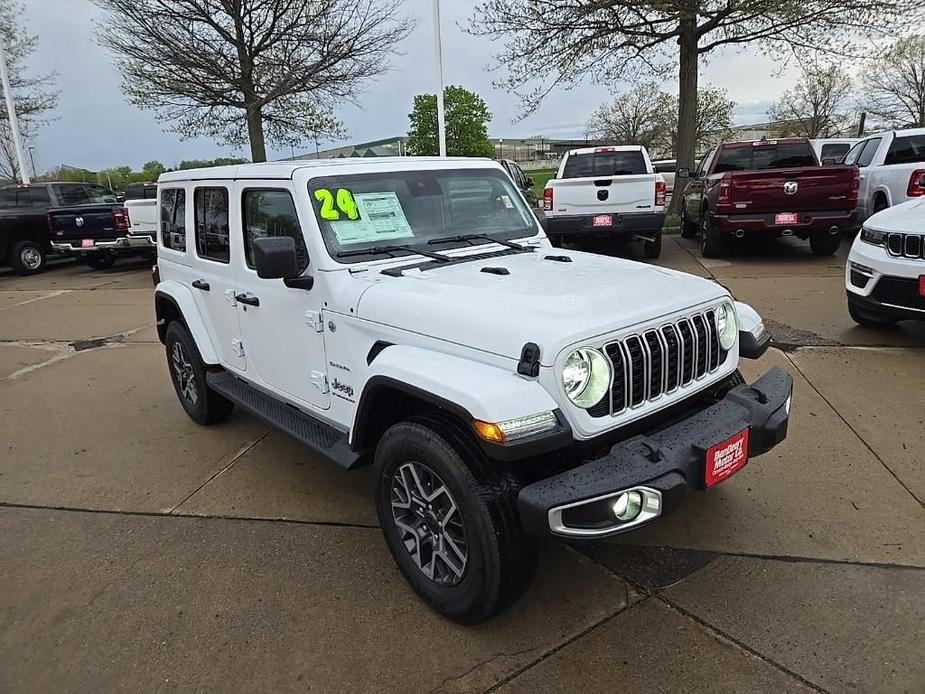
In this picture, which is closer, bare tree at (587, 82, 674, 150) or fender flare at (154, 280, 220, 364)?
fender flare at (154, 280, 220, 364)

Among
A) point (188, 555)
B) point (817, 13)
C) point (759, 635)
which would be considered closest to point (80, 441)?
point (188, 555)

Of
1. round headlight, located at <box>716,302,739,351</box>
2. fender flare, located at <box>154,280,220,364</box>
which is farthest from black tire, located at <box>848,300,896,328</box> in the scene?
fender flare, located at <box>154,280,220,364</box>

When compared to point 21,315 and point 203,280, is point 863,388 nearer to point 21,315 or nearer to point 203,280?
point 203,280

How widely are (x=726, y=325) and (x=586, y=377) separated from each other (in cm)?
99

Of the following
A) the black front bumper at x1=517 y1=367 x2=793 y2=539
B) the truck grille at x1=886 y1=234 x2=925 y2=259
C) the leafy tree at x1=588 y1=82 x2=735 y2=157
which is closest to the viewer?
the black front bumper at x1=517 y1=367 x2=793 y2=539

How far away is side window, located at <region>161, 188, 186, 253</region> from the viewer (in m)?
4.54

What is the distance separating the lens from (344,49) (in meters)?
16.6

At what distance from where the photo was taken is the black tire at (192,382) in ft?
15.0

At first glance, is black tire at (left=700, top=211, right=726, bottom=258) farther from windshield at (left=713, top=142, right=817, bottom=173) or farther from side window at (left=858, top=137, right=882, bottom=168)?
side window at (left=858, top=137, right=882, bottom=168)

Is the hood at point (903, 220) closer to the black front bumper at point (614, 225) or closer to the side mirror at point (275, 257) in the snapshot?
the black front bumper at point (614, 225)

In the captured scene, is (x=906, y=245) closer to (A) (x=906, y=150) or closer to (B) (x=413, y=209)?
(B) (x=413, y=209)

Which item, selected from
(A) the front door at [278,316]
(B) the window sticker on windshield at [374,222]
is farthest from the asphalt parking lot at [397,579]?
(B) the window sticker on windshield at [374,222]

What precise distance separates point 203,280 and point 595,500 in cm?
318

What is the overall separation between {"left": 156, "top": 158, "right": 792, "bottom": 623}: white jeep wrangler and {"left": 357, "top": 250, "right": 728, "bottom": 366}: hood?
0.01m
